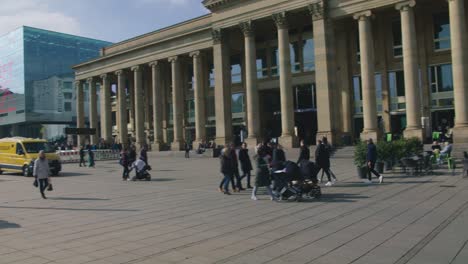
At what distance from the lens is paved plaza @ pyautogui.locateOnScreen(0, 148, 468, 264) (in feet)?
21.8

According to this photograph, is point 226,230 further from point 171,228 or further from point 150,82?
point 150,82

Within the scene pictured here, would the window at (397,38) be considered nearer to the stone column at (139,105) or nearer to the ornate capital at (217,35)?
the ornate capital at (217,35)

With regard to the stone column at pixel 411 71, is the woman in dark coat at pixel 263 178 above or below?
below

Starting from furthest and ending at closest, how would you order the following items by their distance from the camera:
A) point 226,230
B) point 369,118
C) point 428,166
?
1. point 369,118
2. point 428,166
3. point 226,230

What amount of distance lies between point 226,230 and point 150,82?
160 ft

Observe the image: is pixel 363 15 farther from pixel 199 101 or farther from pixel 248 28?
pixel 199 101

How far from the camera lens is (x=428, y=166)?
18.1m

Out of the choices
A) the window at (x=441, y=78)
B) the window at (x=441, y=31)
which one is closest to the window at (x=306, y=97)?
the window at (x=441, y=78)

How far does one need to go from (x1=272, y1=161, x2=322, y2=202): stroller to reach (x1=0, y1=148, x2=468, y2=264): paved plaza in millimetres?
413

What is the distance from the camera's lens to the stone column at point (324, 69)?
3284 centimetres

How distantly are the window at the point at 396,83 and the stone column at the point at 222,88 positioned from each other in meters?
14.3

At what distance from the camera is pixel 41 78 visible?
81188 mm

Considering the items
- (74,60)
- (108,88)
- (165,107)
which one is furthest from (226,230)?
(74,60)

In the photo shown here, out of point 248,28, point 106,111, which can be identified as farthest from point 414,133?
point 106,111
